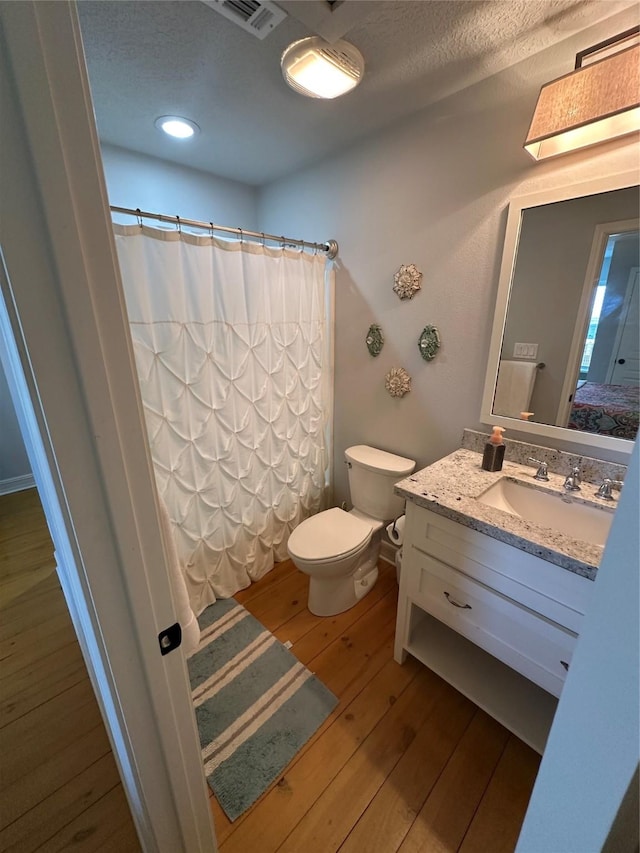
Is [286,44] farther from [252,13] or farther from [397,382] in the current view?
[397,382]

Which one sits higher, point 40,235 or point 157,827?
point 40,235

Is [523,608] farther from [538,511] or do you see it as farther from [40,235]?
[40,235]

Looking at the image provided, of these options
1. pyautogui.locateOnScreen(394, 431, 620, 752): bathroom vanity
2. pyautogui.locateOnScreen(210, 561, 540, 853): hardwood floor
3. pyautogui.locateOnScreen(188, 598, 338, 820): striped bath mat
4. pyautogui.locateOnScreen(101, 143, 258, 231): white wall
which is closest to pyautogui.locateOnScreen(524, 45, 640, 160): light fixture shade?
pyautogui.locateOnScreen(394, 431, 620, 752): bathroom vanity

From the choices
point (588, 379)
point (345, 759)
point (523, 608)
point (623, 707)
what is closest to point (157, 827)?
point (345, 759)

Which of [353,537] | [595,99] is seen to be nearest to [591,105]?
[595,99]

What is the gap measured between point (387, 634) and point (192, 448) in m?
1.30

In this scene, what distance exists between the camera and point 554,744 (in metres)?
0.50

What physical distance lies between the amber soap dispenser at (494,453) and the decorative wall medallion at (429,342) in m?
0.48

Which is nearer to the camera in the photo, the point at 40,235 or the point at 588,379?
the point at 40,235

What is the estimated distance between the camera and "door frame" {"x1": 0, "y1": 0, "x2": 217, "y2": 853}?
35 centimetres

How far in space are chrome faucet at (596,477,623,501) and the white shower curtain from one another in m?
1.41

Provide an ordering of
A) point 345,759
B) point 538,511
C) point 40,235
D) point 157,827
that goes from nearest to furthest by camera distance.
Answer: point 40,235 → point 157,827 → point 345,759 → point 538,511

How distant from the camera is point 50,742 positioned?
124cm

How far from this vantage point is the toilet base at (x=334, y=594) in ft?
5.65
